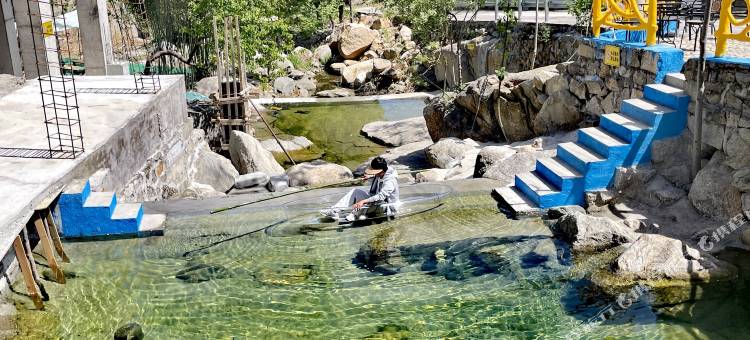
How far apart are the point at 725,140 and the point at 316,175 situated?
716 centimetres

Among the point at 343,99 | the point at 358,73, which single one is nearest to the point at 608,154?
the point at 343,99

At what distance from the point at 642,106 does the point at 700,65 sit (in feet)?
4.14

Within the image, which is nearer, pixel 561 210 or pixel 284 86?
pixel 561 210

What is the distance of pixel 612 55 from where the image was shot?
1101cm

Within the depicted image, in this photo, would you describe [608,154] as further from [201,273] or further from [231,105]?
[231,105]

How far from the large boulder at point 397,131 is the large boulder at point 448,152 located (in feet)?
12.9

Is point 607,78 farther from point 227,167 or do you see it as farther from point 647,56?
point 227,167

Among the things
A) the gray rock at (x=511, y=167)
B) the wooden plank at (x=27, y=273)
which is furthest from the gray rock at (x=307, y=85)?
the wooden plank at (x=27, y=273)

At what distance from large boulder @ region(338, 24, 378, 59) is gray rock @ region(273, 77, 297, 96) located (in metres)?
5.59

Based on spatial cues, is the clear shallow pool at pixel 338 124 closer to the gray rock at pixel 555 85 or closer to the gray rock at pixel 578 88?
the gray rock at pixel 555 85

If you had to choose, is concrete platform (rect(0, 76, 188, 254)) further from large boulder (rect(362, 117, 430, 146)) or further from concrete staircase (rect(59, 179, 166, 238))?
large boulder (rect(362, 117, 430, 146))

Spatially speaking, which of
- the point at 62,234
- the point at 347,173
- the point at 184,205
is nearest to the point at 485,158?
the point at 347,173

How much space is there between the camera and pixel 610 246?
7.86 meters

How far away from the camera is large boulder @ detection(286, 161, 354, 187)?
12.7 meters
